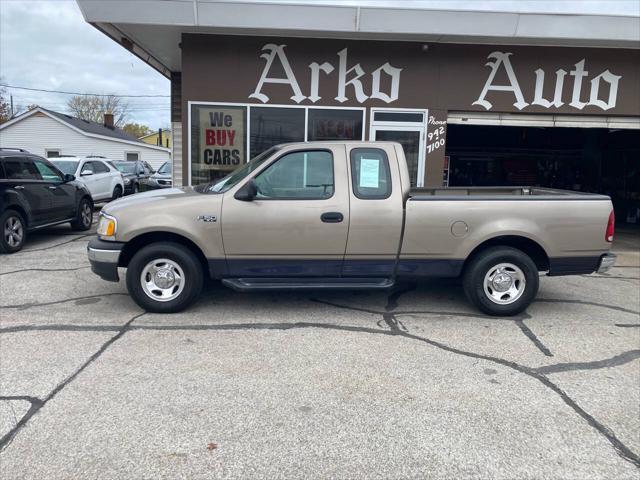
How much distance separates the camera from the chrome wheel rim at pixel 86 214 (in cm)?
1104

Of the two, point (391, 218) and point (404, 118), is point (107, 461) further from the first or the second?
point (404, 118)

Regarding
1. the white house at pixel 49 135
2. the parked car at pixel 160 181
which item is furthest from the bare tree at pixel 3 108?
the parked car at pixel 160 181

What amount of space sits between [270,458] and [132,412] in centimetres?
109

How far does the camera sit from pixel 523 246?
220 inches

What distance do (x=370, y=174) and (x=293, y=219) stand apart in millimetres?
979

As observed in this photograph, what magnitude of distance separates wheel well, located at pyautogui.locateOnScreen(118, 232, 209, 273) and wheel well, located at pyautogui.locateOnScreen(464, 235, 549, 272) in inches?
118

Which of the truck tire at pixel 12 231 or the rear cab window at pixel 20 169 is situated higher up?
the rear cab window at pixel 20 169

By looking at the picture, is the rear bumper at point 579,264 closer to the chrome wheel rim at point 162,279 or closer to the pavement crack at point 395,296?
the pavement crack at point 395,296

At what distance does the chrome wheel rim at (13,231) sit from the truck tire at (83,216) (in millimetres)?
2120

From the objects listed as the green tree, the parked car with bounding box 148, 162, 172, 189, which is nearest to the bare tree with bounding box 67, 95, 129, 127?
the green tree

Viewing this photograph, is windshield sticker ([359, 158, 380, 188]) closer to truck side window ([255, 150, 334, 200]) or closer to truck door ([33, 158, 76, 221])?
truck side window ([255, 150, 334, 200])

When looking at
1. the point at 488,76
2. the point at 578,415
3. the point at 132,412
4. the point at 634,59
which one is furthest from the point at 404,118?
the point at 132,412

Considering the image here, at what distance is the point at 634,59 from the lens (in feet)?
31.8

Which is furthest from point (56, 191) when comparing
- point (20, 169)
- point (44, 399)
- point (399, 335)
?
point (399, 335)
